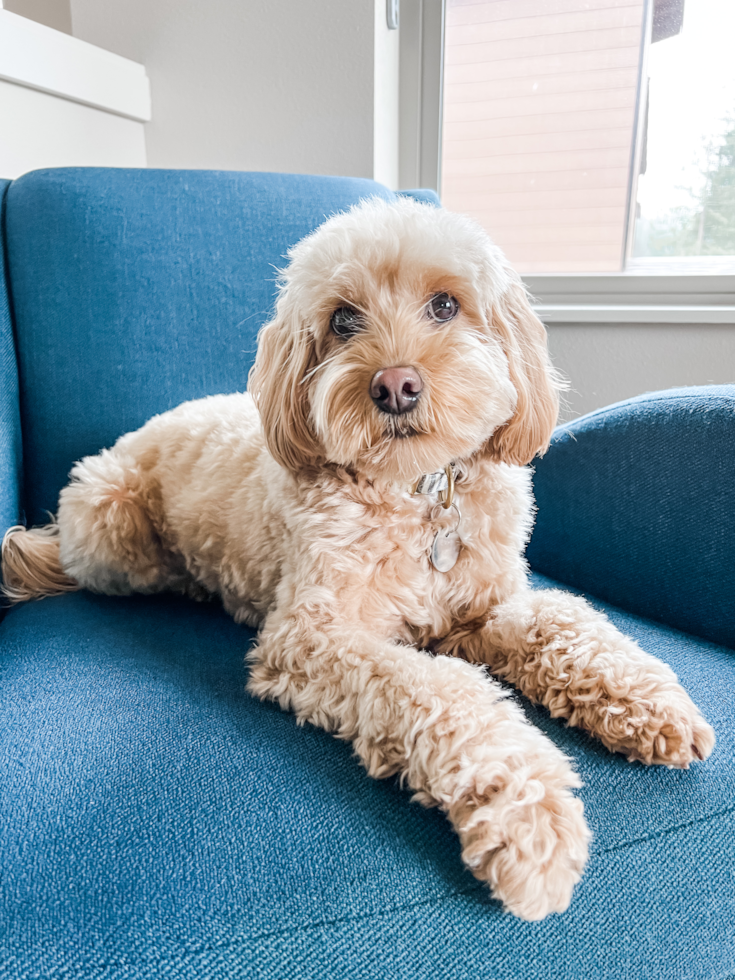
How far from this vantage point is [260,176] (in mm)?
1934

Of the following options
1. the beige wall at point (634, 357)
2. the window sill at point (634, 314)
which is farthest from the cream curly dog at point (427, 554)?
the window sill at point (634, 314)

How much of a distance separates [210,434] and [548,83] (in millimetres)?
2042

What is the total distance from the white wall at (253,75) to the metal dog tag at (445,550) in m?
1.76

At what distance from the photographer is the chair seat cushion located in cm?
76

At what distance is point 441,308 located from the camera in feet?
3.92

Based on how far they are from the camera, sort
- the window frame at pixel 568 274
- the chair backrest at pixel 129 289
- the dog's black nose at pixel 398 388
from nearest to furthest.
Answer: the dog's black nose at pixel 398 388 → the chair backrest at pixel 129 289 → the window frame at pixel 568 274

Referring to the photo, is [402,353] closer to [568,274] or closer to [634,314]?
[634,314]

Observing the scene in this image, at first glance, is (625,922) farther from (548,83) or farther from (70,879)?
(548,83)

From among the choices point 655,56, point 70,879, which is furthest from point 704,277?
point 70,879

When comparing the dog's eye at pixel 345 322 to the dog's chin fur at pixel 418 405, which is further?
the dog's eye at pixel 345 322

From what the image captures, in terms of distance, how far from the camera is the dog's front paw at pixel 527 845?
30.8 inches

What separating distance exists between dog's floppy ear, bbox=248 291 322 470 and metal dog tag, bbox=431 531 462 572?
0.27 m

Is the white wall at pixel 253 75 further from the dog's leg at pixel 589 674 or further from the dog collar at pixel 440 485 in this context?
the dog's leg at pixel 589 674

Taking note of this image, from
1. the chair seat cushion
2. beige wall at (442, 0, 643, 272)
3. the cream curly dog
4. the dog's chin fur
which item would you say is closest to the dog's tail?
the cream curly dog
